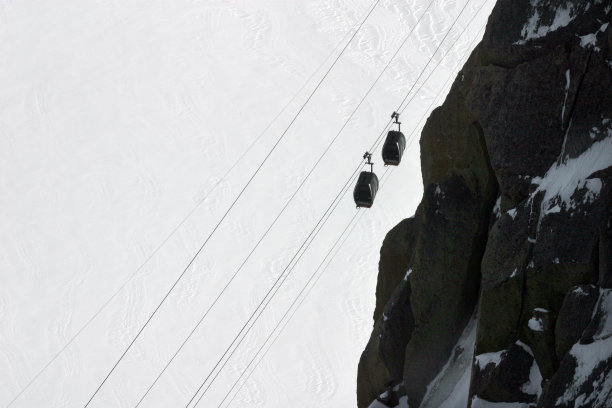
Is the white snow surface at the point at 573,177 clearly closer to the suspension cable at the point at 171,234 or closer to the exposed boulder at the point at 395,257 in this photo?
the exposed boulder at the point at 395,257

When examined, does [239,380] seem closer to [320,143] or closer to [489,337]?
[320,143]

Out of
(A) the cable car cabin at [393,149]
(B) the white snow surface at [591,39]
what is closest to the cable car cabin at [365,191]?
(A) the cable car cabin at [393,149]

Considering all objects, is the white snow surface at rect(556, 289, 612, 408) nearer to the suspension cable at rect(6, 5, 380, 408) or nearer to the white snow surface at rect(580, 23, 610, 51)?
the white snow surface at rect(580, 23, 610, 51)

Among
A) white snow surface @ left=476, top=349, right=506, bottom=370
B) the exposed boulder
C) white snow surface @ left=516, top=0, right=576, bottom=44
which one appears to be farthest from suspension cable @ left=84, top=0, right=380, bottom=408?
white snow surface @ left=516, top=0, right=576, bottom=44

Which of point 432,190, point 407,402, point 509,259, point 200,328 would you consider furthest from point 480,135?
point 200,328

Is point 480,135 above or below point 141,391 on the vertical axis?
below
